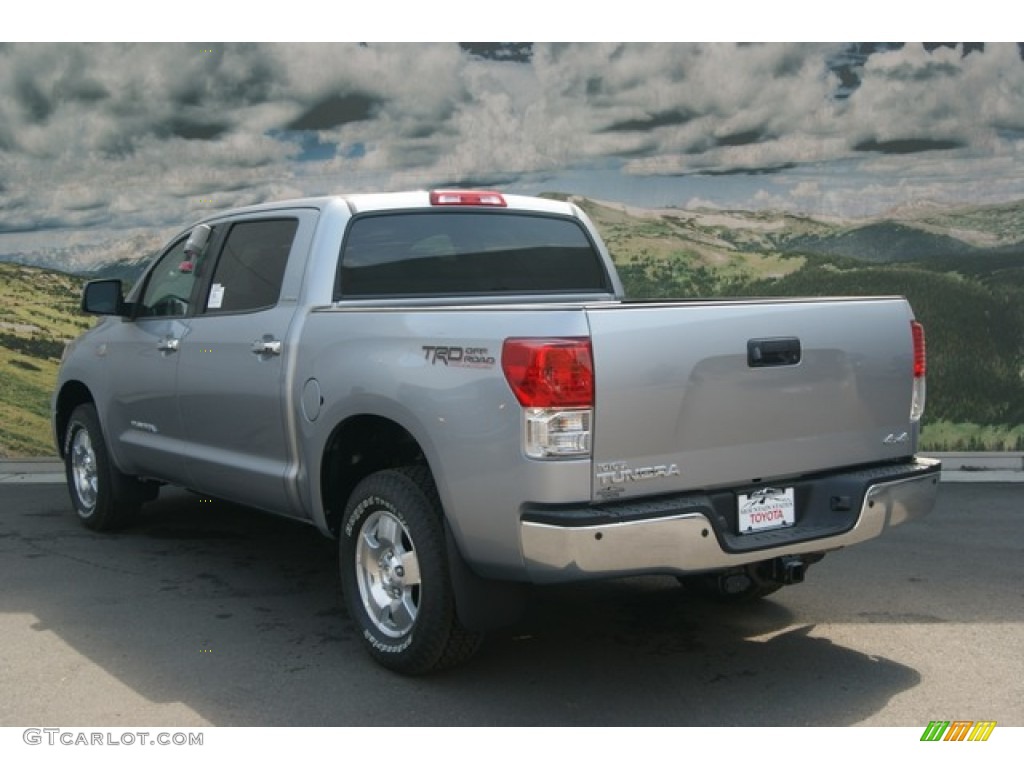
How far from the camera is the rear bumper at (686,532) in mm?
3857

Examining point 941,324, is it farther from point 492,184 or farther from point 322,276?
point 322,276

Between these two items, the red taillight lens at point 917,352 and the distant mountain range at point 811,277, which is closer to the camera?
the red taillight lens at point 917,352

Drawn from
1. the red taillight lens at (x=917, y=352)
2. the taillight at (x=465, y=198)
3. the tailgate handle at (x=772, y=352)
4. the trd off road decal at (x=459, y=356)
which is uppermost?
the taillight at (x=465, y=198)

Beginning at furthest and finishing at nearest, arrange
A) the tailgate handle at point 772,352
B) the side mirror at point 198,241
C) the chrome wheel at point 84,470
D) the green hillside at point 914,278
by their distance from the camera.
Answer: the green hillside at point 914,278
the chrome wheel at point 84,470
the side mirror at point 198,241
the tailgate handle at point 772,352

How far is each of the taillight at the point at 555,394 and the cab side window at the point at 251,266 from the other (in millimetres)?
1931

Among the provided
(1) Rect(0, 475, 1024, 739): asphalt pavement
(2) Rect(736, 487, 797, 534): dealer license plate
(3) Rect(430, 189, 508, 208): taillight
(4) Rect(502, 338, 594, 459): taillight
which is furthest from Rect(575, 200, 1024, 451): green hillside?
(4) Rect(502, 338, 594, 459): taillight

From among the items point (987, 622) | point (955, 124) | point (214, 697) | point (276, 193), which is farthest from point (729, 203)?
point (214, 697)

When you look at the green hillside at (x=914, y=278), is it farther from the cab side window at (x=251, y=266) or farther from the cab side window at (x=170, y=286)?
the cab side window at (x=251, y=266)

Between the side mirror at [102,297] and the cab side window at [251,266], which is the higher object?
the cab side window at [251,266]

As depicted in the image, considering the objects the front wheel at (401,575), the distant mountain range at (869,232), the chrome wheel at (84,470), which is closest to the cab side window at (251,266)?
the front wheel at (401,575)

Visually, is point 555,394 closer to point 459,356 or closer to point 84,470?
point 459,356

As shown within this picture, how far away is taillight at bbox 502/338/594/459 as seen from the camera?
386 centimetres

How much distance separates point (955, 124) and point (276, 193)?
6.29 m

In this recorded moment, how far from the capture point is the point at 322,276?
5.23 m
